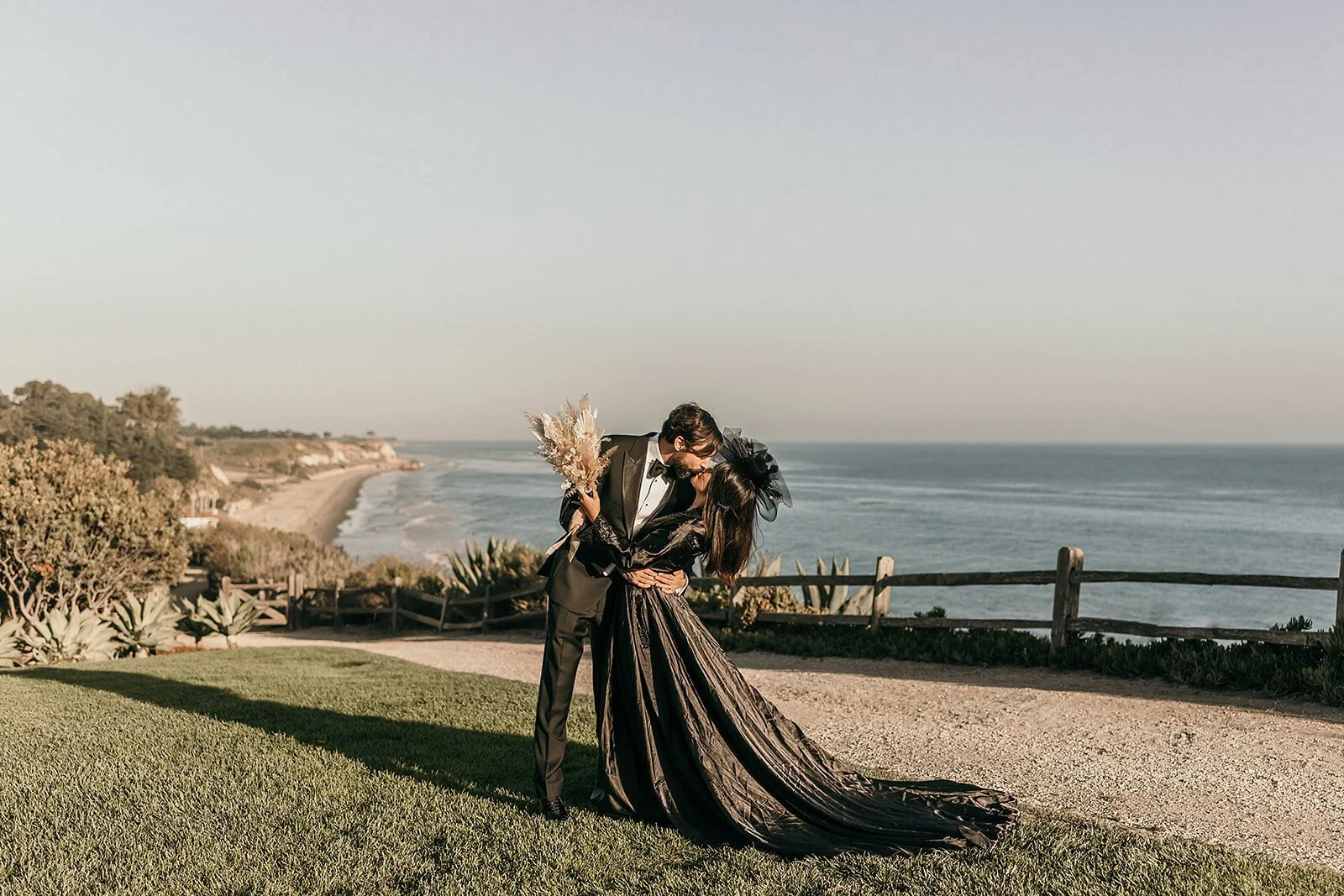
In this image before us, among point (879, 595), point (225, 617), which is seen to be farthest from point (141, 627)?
point (879, 595)

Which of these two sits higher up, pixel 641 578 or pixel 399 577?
pixel 641 578

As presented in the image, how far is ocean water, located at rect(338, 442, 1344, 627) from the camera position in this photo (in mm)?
36312

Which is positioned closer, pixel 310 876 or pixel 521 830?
pixel 310 876

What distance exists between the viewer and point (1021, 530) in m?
63.2

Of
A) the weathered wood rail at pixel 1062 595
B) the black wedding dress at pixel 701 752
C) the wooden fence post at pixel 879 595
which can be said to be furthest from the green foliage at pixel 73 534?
the black wedding dress at pixel 701 752

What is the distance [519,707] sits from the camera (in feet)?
27.1

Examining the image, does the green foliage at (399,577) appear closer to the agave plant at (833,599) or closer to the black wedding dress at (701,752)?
the agave plant at (833,599)

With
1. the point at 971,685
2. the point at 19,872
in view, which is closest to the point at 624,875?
the point at 19,872

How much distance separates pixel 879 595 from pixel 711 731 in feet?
25.2

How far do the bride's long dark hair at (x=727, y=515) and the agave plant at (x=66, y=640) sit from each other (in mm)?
9639

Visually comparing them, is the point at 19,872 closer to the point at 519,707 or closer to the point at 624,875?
the point at 624,875

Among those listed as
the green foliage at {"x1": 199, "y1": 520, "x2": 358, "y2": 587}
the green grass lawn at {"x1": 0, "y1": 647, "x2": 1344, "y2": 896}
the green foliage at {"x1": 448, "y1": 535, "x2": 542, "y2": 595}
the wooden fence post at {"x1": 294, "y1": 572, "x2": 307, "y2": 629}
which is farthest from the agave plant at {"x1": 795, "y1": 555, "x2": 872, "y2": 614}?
the green foliage at {"x1": 199, "y1": 520, "x2": 358, "y2": 587}

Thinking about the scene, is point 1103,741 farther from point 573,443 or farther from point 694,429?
point 573,443

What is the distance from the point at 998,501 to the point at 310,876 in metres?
89.4
